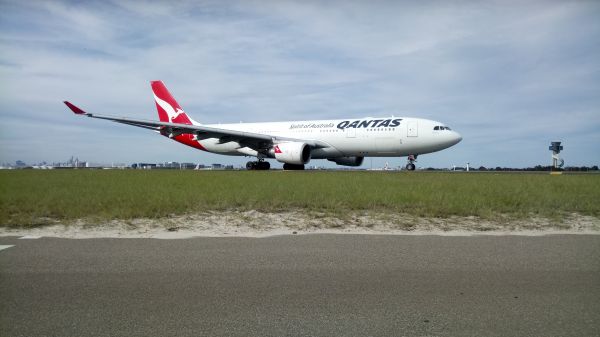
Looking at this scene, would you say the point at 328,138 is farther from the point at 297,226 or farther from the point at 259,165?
the point at 297,226

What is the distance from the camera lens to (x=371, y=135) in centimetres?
3088

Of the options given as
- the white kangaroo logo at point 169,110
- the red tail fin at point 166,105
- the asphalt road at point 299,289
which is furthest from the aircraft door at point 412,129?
the asphalt road at point 299,289

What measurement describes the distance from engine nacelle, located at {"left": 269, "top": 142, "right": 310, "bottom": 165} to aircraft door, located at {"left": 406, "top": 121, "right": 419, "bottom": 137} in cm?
735

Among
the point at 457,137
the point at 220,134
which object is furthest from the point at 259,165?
the point at 457,137

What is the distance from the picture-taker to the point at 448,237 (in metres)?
6.64

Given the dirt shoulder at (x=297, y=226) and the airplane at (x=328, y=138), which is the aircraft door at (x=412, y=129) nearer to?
the airplane at (x=328, y=138)

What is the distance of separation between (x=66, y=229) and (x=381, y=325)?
6.23 metres

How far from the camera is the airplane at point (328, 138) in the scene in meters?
29.7

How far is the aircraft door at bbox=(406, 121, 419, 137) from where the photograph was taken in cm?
2962

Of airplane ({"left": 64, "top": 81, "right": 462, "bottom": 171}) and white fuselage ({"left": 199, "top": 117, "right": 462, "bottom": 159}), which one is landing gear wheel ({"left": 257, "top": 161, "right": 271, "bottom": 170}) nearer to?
airplane ({"left": 64, "top": 81, "right": 462, "bottom": 171})

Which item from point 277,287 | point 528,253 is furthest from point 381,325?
point 528,253

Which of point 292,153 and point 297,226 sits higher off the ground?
point 292,153

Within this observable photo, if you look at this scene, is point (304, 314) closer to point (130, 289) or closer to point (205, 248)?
point (130, 289)

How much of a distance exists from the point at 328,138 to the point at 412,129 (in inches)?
249
